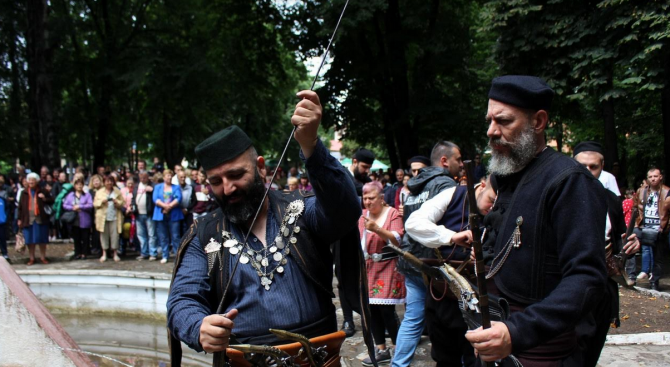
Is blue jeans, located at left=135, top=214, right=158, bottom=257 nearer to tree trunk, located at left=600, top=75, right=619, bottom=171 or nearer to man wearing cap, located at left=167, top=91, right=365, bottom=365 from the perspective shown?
man wearing cap, located at left=167, top=91, right=365, bottom=365

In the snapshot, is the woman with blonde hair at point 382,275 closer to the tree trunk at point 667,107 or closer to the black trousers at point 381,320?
the black trousers at point 381,320

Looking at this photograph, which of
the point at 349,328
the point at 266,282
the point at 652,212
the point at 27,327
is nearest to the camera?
the point at 266,282

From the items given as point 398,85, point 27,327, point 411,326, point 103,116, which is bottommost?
point 411,326

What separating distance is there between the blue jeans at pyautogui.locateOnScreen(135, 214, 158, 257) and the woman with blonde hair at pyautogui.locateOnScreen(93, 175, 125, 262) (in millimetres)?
452

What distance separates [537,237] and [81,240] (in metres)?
12.7

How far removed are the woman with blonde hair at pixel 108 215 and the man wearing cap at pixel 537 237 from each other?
11.2 m

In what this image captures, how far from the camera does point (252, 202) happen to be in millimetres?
2729

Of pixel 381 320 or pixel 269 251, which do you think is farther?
pixel 381 320

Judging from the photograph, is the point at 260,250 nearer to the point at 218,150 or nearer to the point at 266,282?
the point at 266,282

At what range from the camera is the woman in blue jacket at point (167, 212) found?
12.1 meters

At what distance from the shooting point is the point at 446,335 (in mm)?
4328

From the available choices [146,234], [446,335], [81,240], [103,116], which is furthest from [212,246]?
[103,116]

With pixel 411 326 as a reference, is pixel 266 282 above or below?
above

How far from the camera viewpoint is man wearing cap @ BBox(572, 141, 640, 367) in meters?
2.65
